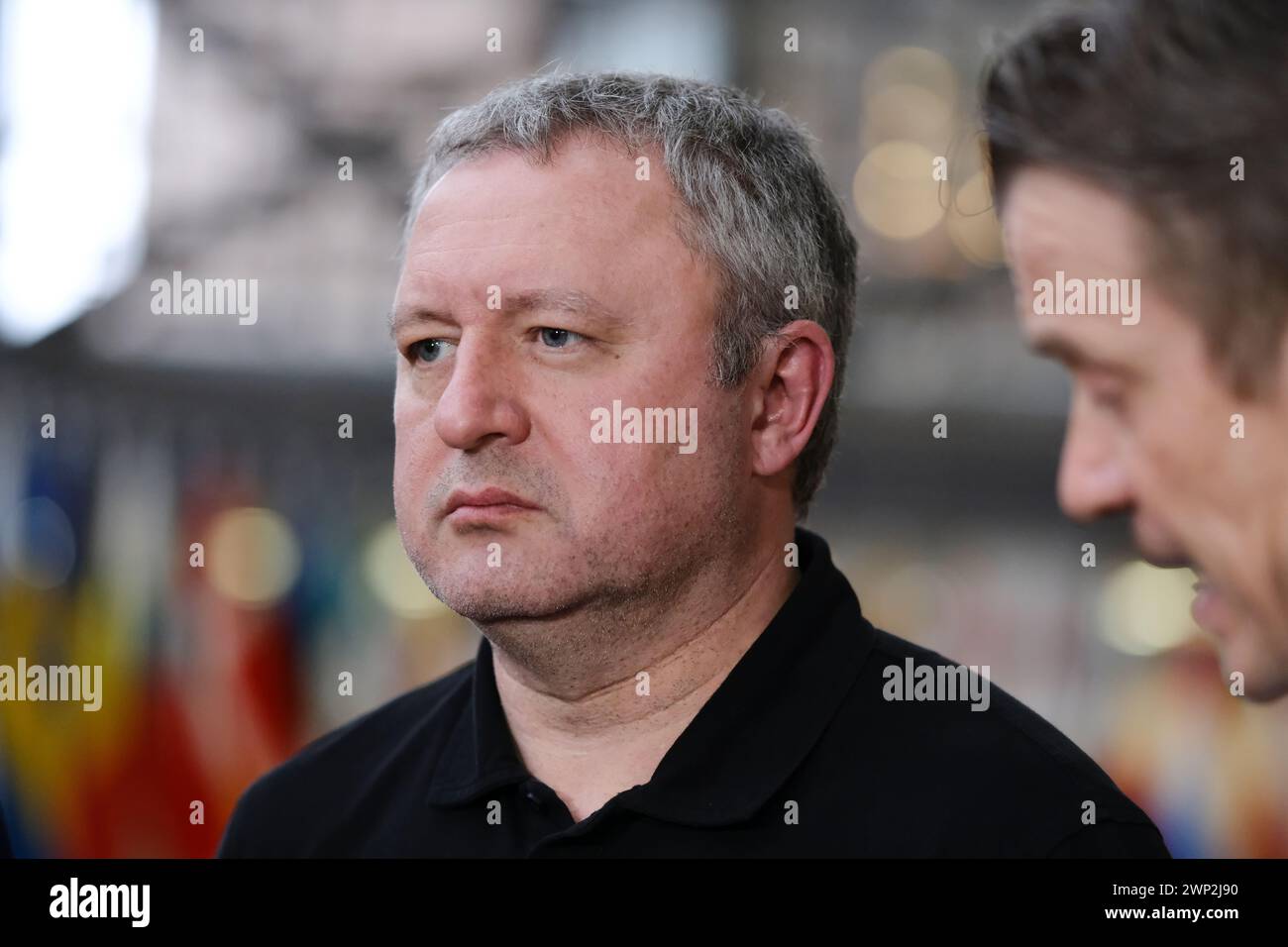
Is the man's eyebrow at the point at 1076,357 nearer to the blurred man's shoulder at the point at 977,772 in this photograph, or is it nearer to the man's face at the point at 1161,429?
the man's face at the point at 1161,429

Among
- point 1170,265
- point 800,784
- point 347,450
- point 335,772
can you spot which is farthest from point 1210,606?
point 347,450

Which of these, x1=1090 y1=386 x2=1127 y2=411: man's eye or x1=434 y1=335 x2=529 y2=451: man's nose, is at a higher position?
x1=434 y1=335 x2=529 y2=451: man's nose

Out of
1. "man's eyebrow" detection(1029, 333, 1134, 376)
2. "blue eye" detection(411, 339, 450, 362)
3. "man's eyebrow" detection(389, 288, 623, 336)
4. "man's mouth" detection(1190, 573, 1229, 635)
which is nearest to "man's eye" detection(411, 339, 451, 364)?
"blue eye" detection(411, 339, 450, 362)

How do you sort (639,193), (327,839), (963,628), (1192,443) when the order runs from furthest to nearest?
1. (963,628)
2. (327,839)
3. (639,193)
4. (1192,443)

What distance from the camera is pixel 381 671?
4.39 metres

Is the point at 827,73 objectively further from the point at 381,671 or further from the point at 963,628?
the point at 381,671

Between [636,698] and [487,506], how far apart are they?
0.30m

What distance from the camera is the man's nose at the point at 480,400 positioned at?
1545mm

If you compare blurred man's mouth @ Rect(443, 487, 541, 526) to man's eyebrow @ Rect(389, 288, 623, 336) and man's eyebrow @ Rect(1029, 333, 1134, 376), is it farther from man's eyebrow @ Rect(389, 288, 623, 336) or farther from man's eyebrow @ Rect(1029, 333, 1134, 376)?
man's eyebrow @ Rect(1029, 333, 1134, 376)

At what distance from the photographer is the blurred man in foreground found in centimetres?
108

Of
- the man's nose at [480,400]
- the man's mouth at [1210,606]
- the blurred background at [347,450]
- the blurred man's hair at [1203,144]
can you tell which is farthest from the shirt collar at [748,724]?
the blurred background at [347,450]

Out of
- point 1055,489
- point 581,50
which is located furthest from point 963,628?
point 581,50

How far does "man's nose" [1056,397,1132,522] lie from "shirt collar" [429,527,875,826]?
0.52 meters

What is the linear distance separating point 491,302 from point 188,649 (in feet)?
9.36
